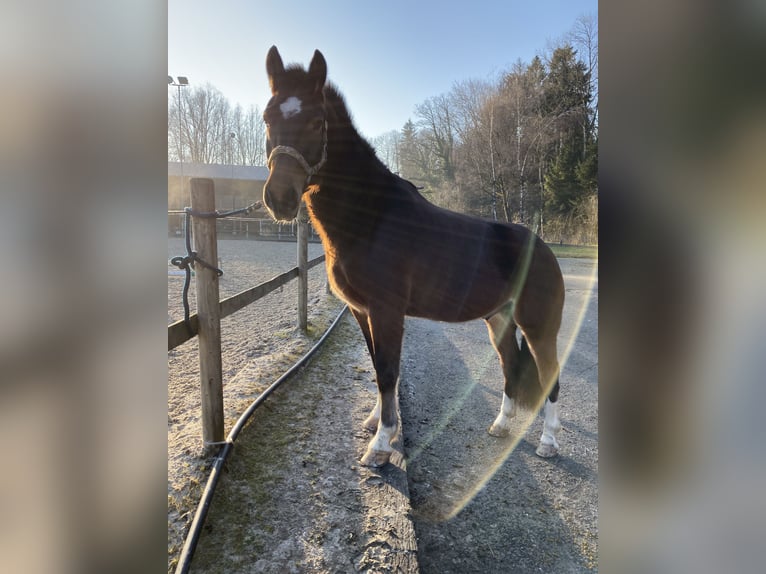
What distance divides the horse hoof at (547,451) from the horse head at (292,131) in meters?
2.28

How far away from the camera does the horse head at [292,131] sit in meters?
2.05

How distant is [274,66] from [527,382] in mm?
2689

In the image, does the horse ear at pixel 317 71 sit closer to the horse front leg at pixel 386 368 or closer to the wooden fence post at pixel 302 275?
the horse front leg at pixel 386 368

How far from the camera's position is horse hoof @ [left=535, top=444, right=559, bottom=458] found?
2.69m

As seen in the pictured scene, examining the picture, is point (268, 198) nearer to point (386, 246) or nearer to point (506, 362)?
point (386, 246)

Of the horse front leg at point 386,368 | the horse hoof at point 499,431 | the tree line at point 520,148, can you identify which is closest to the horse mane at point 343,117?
the horse front leg at point 386,368

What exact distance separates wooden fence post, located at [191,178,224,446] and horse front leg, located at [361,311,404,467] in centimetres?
90

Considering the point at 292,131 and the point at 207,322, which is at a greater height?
the point at 292,131

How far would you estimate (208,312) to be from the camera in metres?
2.18

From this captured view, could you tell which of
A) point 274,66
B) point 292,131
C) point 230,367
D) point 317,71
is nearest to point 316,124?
point 292,131
